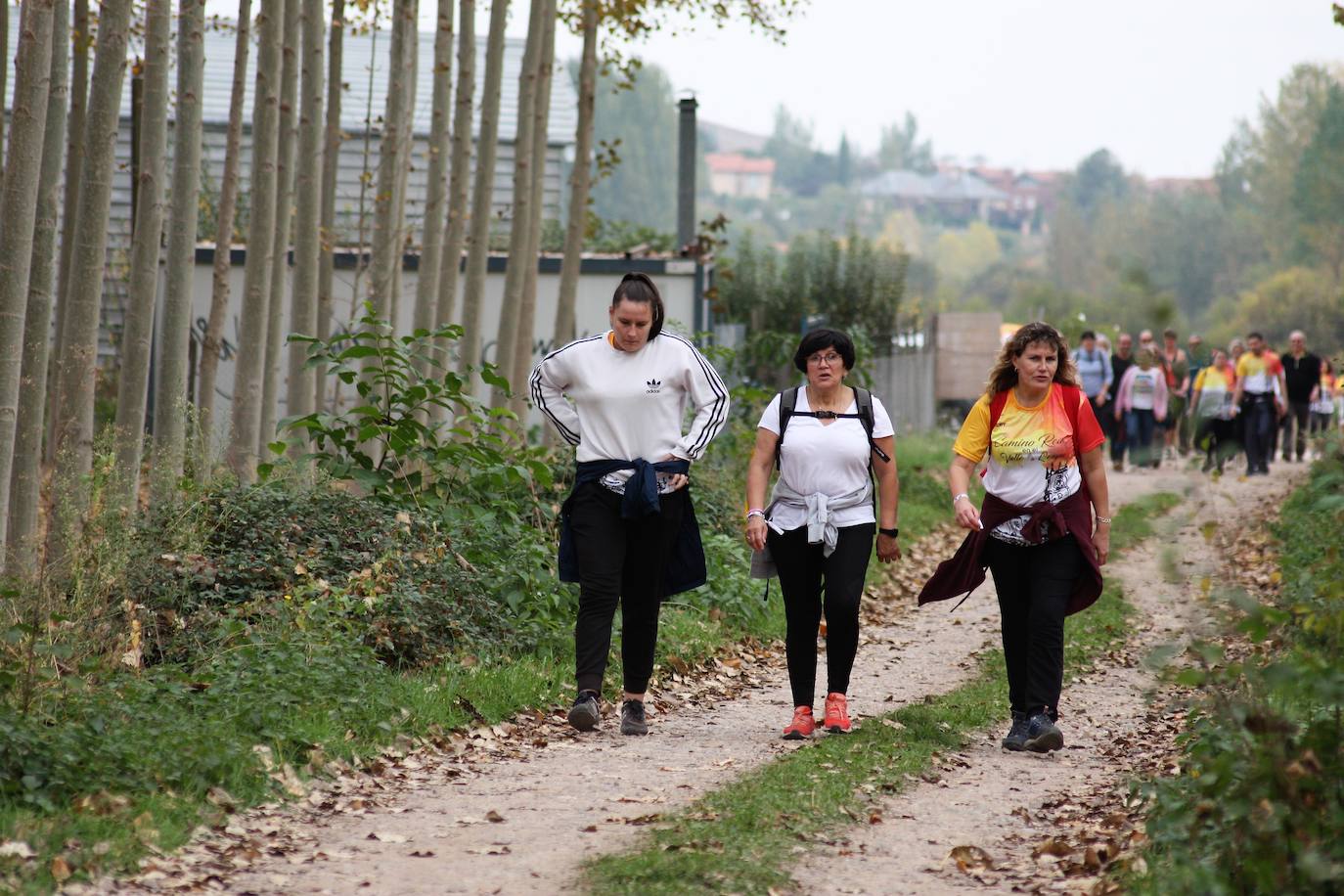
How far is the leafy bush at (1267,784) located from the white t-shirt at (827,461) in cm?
257

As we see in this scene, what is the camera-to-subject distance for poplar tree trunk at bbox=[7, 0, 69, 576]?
888 cm

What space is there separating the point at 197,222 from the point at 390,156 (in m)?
3.04

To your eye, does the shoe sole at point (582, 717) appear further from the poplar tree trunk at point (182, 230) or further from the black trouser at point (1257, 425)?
the black trouser at point (1257, 425)

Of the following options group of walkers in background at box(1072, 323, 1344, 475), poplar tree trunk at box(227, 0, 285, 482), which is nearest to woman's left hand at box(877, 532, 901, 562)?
poplar tree trunk at box(227, 0, 285, 482)

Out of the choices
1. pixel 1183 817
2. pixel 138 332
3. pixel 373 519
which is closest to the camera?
pixel 1183 817

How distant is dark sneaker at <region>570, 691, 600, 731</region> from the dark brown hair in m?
1.71

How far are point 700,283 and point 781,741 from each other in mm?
14680

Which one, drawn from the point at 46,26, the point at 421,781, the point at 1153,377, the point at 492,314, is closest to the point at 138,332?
the point at 46,26

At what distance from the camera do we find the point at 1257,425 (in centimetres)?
2133

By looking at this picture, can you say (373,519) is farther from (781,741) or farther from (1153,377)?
(1153,377)

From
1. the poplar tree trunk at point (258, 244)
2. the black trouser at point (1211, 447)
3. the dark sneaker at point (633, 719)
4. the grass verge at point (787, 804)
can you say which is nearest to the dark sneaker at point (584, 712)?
the dark sneaker at point (633, 719)

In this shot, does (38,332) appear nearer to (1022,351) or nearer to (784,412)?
(784,412)

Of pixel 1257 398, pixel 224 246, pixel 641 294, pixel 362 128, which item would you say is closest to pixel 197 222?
pixel 224 246

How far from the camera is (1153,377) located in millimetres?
21156
